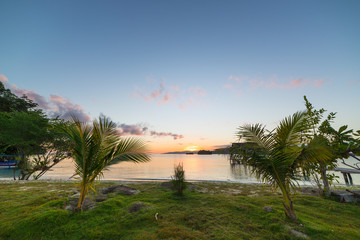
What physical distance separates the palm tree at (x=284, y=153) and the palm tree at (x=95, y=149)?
3.34 m

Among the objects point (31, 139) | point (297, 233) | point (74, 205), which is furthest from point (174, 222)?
point (31, 139)

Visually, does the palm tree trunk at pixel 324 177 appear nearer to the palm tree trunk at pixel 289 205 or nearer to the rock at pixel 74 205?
the palm tree trunk at pixel 289 205

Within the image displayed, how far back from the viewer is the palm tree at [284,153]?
13.0 feet

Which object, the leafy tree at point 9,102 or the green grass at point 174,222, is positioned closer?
the green grass at point 174,222

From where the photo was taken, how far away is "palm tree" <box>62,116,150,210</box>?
176 inches

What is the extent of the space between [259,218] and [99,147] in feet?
17.4

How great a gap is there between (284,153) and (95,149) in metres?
5.31

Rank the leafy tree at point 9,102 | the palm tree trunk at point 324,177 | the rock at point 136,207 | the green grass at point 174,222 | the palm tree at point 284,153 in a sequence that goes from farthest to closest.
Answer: the leafy tree at point 9,102 < the palm tree trunk at point 324,177 < the rock at point 136,207 < the palm tree at point 284,153 < the green grass at point 174,222

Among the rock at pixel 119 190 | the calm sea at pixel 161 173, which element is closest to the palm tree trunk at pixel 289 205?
the calm sea at pixel 161 173

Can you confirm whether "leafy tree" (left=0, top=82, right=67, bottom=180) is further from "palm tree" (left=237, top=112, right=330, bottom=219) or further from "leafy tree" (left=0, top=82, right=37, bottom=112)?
"palm tree" (left=237, top=112, right=330, bottom=219)

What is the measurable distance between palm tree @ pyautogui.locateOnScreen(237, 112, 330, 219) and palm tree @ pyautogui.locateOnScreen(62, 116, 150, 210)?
11.0ft

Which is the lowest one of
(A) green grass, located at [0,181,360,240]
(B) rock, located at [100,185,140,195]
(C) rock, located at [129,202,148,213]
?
(A) green grass, located at [0,181,360,240]

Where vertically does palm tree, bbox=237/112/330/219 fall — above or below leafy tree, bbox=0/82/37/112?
below

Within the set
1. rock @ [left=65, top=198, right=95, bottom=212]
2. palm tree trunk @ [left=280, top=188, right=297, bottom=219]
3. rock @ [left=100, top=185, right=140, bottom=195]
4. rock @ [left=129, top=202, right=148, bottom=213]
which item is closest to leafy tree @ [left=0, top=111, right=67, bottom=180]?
rock @ [left=100, top=185, right=140, bottom=195]
